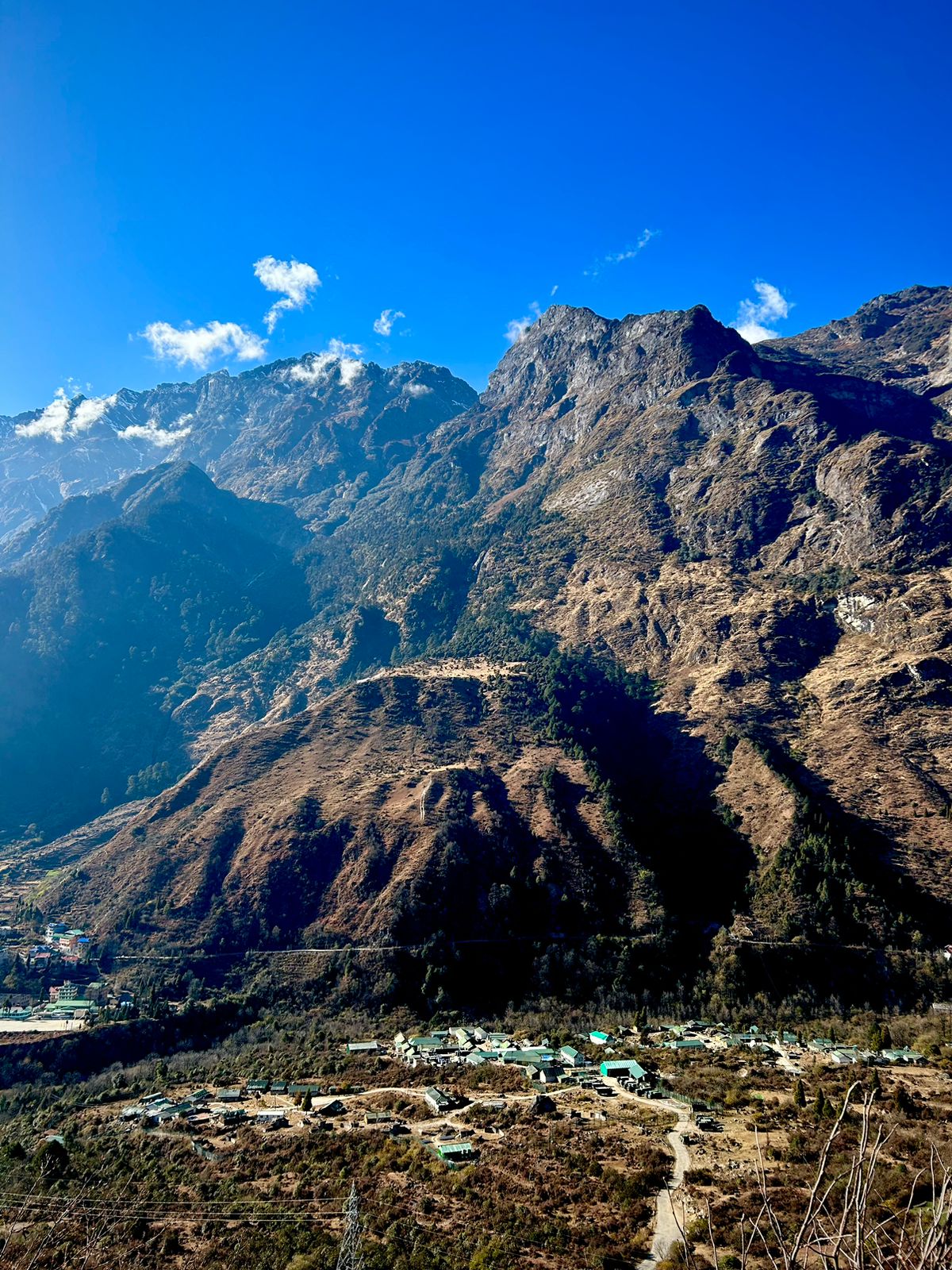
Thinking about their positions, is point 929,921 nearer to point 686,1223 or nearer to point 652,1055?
point 652,1055

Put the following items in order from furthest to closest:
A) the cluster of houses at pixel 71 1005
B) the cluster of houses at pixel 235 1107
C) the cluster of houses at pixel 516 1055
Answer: the cluster of houses at pixel 71 1005 → the cluster of houses at pixel 516 1055 → the cluster of houses at pixel 235 1107

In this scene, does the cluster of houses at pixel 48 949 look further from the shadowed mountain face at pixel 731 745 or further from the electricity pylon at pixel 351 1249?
the electricity pylon at pixel 351 1249

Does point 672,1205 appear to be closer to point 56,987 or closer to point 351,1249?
point 351,1249

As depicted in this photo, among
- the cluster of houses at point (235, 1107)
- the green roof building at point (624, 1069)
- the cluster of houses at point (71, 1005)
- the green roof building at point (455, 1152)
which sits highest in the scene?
the green roof building at point (624, 1069)

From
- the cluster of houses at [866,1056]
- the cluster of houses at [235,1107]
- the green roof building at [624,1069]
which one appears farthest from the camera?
the cluster of houses at [866,1056]

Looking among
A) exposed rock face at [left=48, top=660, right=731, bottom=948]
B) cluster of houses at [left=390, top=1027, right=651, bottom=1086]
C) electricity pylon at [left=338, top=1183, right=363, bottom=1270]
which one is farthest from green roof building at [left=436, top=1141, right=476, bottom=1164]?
exposed rock face at [left=48, top=660, right=731, bottom=948]

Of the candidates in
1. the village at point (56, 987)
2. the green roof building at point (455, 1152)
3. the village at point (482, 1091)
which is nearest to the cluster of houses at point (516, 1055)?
the village at point (482, 1091)

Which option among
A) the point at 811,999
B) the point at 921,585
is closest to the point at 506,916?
the point at 811,999

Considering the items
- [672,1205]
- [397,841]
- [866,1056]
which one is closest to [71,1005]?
[397,841]

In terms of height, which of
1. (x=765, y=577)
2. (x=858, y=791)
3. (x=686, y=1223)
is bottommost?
(x=686, y=1223)

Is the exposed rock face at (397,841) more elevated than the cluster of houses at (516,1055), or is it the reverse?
the exposed rock face at (397,841)

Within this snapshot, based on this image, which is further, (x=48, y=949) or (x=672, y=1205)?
(x=48, y=949)
